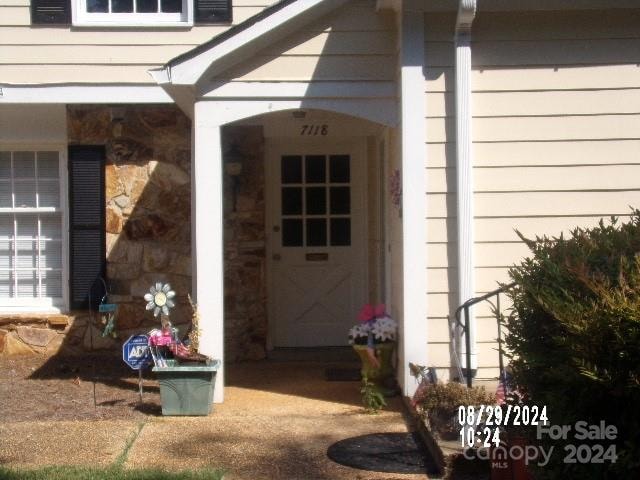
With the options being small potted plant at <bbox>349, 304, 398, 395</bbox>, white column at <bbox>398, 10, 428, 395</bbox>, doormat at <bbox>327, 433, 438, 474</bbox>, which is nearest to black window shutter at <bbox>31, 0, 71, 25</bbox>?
white column at <bbox>398, 10, 428, 395</bbox>

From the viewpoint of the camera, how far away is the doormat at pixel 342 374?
889 centimetres

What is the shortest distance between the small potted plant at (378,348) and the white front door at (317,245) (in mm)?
2284

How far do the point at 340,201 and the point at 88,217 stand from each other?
8.88 feet

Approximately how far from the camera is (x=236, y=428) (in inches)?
275

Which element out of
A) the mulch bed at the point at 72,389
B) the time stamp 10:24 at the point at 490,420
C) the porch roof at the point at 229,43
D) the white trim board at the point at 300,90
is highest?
the porch roof at the point at 229,43

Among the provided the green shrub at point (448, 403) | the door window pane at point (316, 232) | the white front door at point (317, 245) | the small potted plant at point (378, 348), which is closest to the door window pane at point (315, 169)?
the white front door at point (317, 245)

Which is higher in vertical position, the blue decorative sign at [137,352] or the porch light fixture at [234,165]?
the porch light fixture at [234,165]

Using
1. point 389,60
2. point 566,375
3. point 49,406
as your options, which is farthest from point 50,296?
point 566,375

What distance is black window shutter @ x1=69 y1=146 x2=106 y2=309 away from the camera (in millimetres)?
9719

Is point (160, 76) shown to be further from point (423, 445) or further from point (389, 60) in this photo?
point (423, 445)

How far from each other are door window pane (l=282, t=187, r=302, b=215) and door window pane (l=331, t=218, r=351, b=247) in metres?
0.44

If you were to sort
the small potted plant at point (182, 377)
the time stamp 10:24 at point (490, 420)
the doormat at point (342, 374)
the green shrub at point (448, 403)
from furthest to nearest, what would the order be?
the doormat at point (342, 374), the small potted plant at point (182, 377), the green shrub at point (448, 403), the time stamp 10:24 at point (490, 420)

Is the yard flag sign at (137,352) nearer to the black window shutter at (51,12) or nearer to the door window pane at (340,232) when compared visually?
the door window pane at (340,232)
